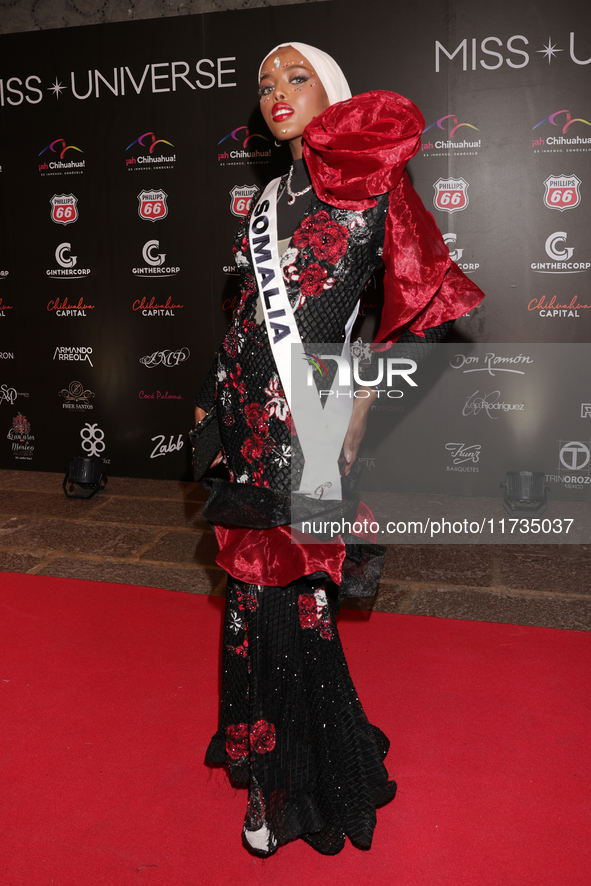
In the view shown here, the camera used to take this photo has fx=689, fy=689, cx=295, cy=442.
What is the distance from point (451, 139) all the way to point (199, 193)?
1533 mm

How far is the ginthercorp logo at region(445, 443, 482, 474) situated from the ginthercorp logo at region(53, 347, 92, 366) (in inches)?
96.1

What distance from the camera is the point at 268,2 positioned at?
4.17 meters

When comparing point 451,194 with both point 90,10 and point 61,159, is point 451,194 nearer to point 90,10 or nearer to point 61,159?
point 61,159

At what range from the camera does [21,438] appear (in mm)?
4859

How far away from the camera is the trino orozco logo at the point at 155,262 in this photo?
4.39m

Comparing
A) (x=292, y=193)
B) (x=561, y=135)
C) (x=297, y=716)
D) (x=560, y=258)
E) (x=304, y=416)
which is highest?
(x=561, y=135)

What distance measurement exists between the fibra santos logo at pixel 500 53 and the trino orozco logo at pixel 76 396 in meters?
2.93

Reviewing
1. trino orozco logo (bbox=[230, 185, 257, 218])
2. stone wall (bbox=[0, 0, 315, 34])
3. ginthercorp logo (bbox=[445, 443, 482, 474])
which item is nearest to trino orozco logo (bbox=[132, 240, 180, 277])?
trino orozco logo (bbox=[230, 185, 257, 218])

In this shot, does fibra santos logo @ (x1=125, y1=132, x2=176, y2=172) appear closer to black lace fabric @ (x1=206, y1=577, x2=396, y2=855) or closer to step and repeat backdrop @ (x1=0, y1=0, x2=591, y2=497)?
step and repeat backdrop @ (x1=0, y1=0, x2=591, y2=497)

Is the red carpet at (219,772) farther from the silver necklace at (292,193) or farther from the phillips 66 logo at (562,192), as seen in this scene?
the phillips 66 logo at (562,192)

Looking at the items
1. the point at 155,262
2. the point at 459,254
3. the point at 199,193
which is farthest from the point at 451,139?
the point at 155,262

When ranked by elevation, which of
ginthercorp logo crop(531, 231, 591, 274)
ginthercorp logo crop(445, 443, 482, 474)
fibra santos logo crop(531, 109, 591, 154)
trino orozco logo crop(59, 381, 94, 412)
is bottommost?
ginthercorp logo crop(445, 443, 482, 474)

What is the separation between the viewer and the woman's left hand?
1422 mm

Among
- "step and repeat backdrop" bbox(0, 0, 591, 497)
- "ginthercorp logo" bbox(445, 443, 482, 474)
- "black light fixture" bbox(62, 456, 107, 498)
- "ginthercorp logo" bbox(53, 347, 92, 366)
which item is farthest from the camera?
"ginthercorp logo" bbox(53, 347, 92, 366)
